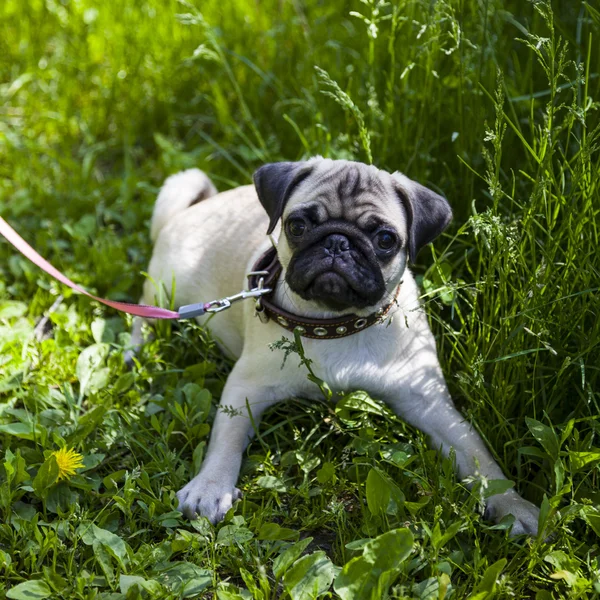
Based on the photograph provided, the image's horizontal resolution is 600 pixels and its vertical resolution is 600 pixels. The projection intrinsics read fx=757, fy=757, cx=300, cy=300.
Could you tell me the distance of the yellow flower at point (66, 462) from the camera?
3012 millimetres

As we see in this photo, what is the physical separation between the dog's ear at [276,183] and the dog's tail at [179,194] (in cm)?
140

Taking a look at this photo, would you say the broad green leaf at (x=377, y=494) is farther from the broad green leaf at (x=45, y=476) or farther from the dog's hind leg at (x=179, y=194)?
the dog's hind leg at (x=179, y=194)

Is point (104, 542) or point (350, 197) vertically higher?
point (350, 197)

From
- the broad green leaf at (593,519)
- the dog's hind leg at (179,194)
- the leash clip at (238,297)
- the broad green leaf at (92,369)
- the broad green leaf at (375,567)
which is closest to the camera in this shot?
the broad green leaf at (375,567)

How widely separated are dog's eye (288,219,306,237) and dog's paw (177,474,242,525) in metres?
1.09

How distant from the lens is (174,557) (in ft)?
9.57

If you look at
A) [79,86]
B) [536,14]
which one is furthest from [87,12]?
[536,14]

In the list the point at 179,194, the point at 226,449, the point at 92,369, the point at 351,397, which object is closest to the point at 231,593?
the point at 226,449

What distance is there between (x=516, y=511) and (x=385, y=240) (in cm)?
120

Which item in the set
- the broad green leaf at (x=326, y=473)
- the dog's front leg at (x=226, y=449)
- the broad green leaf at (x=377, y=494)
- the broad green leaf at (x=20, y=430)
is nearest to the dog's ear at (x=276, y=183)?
the dog's front leg at (x=226, y=449)

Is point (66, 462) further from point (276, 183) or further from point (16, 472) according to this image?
point (276, 183)

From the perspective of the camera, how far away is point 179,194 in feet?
15.5

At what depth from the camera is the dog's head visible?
3086mm

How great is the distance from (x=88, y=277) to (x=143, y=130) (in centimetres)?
175
